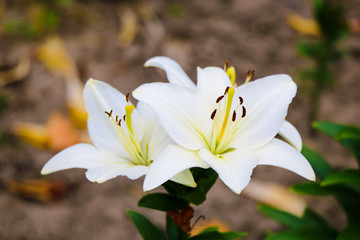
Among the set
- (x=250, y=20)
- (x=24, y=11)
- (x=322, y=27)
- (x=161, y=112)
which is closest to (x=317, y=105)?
(x=322, y=27)

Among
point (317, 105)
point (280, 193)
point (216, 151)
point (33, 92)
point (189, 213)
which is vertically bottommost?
point (280, 193)

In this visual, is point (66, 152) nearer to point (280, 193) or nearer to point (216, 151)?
point (216, 151)

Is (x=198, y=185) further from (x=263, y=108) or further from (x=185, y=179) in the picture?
(x=263, y=108)

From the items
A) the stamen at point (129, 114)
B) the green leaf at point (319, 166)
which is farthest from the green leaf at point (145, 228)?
the green leaf at point (319, 166)

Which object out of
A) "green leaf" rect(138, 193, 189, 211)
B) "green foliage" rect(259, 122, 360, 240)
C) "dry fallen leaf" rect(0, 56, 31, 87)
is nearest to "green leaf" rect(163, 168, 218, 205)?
"green leaf" rect(138, 193, 189, 211)

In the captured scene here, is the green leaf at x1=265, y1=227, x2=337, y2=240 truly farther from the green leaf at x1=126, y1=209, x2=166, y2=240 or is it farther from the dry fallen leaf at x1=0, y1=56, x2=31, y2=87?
the dry fallen leaf at x1=0, y1=56, x2=31, y2=87

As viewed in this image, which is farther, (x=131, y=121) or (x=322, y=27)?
(x=322, y=27)

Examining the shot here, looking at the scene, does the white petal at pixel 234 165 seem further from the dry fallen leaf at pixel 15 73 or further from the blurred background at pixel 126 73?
the dry fallen leaf at pixel 15 73
